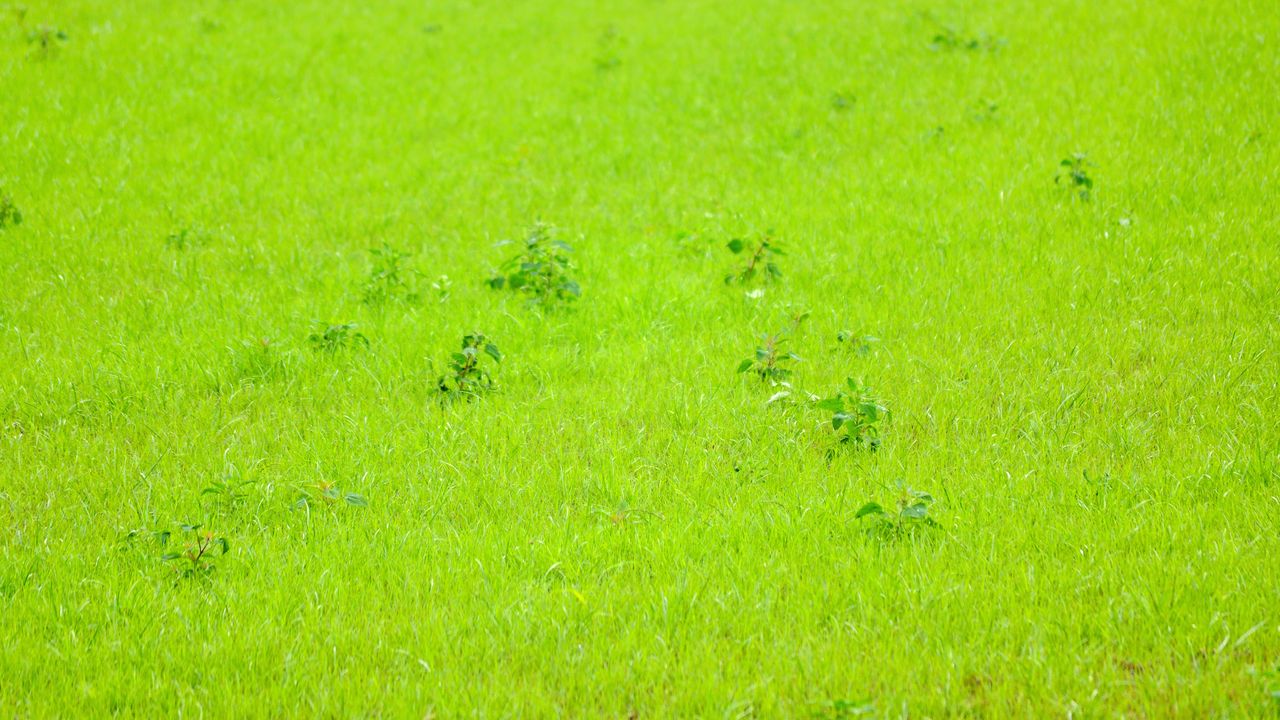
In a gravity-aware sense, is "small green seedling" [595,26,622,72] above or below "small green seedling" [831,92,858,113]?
above

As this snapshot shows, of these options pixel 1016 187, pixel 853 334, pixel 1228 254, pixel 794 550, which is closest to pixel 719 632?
pixel 794 550

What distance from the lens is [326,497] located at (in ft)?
16.5

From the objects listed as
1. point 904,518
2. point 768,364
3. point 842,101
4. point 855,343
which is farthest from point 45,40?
point 904,518

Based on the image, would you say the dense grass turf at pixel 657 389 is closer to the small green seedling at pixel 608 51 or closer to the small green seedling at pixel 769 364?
the small green seedling at pixel 769 364

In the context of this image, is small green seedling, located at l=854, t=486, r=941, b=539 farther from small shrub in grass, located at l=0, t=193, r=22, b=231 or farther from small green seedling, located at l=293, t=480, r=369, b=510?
small shrub in grass, located at l=0, t=193, r=22, b=231

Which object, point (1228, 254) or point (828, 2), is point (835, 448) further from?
point (828, 2)

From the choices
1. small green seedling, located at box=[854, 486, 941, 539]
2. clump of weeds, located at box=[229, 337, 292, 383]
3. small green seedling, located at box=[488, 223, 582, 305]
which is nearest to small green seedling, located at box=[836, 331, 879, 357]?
small green seedling, located at box=[854, 486, 941, 539]

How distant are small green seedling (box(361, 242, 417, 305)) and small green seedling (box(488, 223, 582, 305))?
637 millimetres

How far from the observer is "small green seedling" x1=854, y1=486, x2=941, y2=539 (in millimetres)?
4484

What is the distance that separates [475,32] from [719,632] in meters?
13.0

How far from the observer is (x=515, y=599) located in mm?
4246

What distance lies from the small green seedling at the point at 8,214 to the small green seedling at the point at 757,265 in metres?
6.05

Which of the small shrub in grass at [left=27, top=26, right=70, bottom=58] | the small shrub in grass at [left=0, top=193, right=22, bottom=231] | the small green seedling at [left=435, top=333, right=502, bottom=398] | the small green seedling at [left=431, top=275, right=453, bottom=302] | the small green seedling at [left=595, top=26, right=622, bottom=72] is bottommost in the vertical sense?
the small green seedling at [left=431, top=275, right=453, bottom=302]

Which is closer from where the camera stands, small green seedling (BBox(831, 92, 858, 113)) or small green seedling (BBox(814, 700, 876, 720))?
small green seedling (BBox(814, 700, 876, 720))
